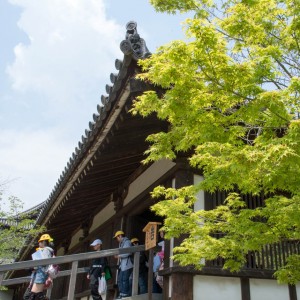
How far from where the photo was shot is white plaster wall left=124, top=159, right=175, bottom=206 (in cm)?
816

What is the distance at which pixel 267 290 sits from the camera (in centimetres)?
703

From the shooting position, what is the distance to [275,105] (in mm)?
4047

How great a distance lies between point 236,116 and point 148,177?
473 cm

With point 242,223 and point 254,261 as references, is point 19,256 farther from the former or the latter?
point 242,223

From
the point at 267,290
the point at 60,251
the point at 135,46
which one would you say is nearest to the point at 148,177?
the point at 267,290

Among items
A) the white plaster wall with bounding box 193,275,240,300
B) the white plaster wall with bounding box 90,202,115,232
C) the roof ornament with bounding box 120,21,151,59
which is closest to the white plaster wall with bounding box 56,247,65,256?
the white plaster wall with bounding box 90,202,115,232

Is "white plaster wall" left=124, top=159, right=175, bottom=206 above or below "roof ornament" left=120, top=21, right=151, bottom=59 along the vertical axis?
below

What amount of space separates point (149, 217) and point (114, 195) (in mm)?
1129

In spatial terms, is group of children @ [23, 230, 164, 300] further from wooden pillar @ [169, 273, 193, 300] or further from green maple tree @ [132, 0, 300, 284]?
green maple tree @ [132, 0, 300, 284]

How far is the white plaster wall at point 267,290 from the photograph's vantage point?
271 inches

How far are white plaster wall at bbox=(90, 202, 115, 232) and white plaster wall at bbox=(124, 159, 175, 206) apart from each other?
125 centimetres

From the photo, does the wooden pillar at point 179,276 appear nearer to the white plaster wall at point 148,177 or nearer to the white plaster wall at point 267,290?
the white plaster wall at point 148,177

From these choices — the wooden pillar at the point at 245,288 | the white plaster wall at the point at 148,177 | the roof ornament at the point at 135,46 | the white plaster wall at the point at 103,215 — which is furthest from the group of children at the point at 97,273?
the roof ornament at the point at 135,46

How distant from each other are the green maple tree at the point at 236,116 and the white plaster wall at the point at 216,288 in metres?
1.49
